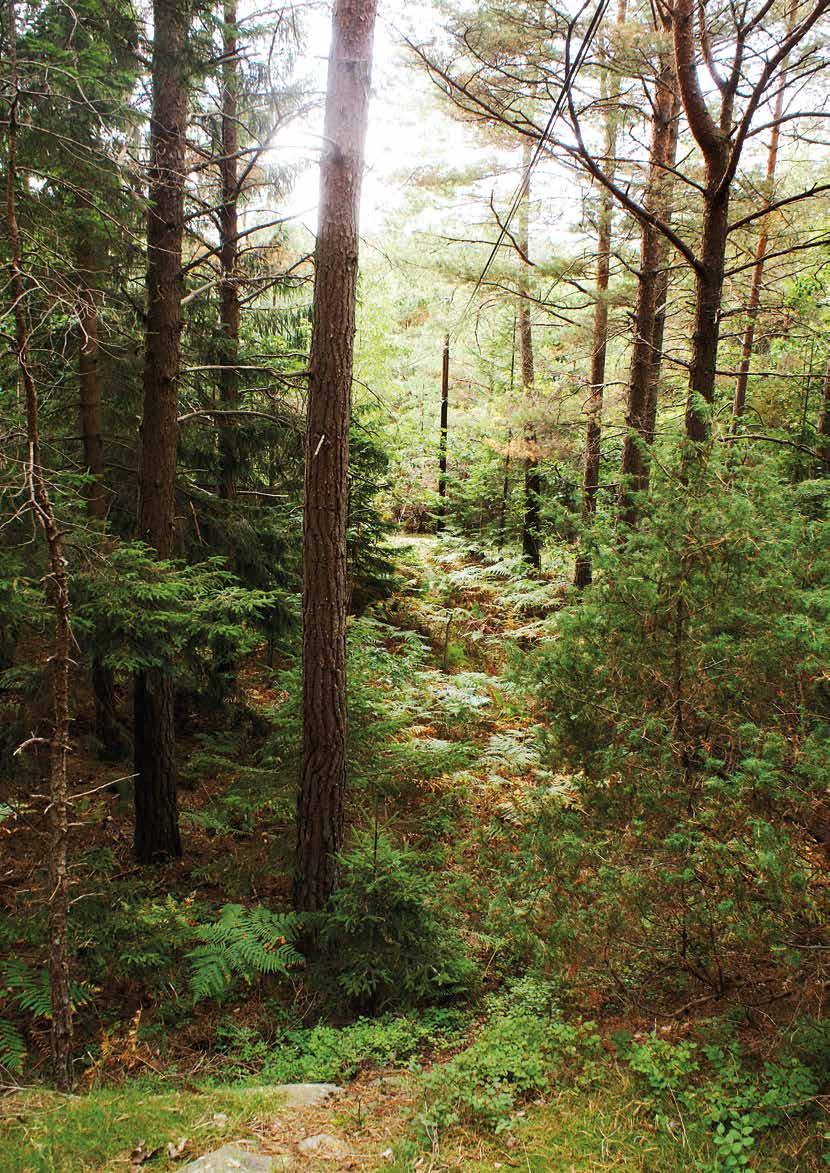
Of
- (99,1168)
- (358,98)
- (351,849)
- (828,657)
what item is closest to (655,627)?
(828,657)

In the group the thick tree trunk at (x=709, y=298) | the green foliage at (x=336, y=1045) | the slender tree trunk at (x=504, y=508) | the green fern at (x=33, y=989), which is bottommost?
the green foliage at (x=336, y=1045)

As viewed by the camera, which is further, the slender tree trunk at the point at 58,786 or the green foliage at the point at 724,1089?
the slender tree trunk at the point at 58,786

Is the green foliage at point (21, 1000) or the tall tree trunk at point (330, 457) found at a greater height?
the tall tree trunk at point (330, 457)

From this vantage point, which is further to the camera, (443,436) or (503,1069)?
(443,436)

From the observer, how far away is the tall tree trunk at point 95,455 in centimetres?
634

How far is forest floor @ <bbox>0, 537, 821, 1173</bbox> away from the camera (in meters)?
2.66

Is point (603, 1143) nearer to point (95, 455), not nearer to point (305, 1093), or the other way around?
point (305, 1093)

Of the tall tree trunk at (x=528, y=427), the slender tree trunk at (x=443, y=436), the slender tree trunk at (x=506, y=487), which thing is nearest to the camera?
the tall tree trunk at (x=528, y=427)

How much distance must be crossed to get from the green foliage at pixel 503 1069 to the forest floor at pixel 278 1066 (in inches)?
2.6

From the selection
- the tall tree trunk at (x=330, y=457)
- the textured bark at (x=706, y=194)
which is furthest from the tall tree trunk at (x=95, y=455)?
the textured bark at (x=706, y=194)

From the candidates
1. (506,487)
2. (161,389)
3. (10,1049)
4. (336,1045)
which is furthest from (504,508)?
(10,1049)

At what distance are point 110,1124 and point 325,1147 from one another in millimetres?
946

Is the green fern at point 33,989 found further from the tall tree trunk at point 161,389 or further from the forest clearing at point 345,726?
the tall tree trunk at point 161,389

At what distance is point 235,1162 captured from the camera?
8.70 feet
